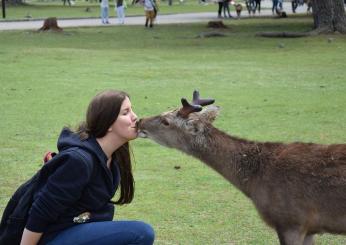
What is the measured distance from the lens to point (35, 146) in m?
10.3

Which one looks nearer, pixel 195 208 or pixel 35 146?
pixel 195 208

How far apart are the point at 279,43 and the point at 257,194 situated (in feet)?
64.4

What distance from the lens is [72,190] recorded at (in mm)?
4742

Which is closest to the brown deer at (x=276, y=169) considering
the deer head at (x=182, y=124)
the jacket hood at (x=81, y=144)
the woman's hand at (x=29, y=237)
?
the deer head at (x=182, y=124)

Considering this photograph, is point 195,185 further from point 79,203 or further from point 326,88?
point 326,88

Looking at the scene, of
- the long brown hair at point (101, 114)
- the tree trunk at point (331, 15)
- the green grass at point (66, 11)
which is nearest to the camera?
the long brown hair at point (101, 114)

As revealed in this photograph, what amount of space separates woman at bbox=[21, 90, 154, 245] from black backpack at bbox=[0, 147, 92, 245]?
→ 0.05 metres

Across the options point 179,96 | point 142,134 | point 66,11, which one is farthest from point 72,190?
point 66,11

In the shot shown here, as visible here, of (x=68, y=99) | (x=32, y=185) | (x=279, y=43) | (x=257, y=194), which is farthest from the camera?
(x=279, y=43)

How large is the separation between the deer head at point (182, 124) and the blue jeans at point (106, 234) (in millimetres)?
1484

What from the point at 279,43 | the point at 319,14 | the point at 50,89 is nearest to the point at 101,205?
the point at 50,89

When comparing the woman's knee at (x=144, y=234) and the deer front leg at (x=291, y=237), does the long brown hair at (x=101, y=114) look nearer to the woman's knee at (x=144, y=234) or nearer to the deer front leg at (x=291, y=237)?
the woman's knee at (x=144, y=234)

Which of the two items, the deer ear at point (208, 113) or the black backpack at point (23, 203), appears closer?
the black backpack at point (23, 203)

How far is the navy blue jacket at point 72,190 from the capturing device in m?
4.71
